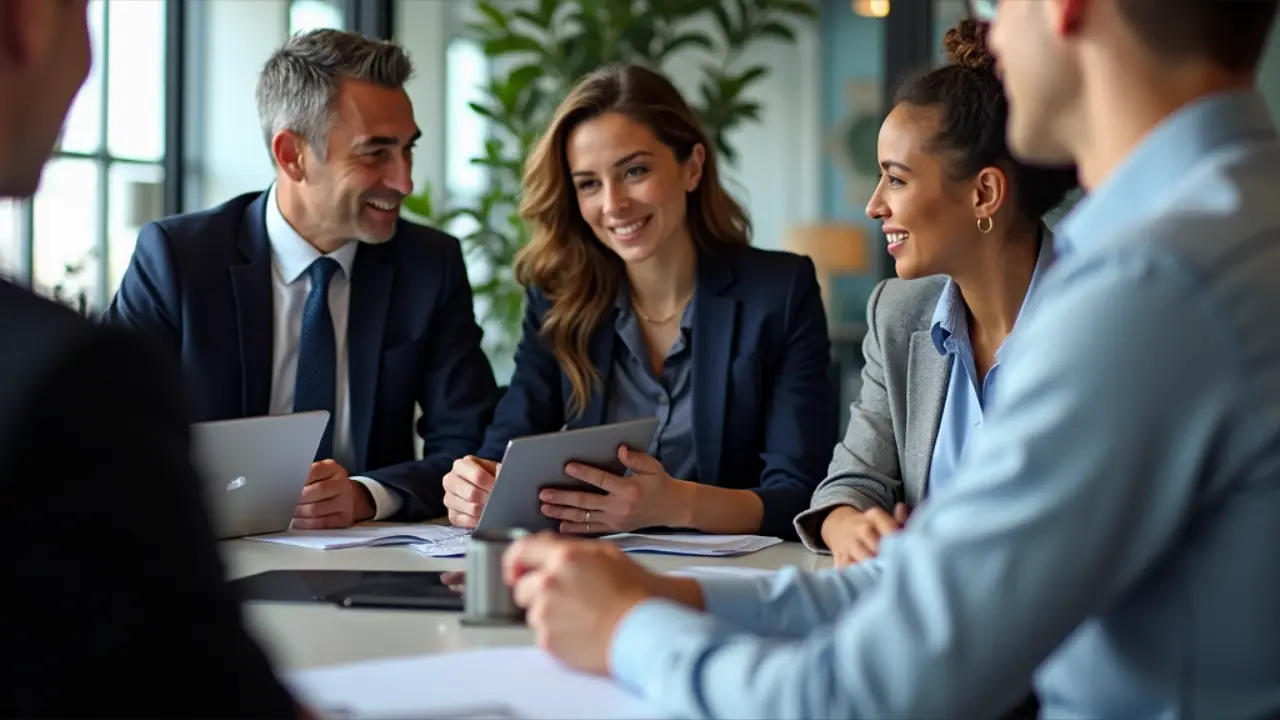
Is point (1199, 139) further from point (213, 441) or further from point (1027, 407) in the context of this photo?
point (213, 441)

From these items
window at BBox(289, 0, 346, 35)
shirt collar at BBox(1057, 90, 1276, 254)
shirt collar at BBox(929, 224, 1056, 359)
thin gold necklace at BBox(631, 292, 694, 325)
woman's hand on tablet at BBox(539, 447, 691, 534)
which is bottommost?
woman's hand on tablet at BBox(539, 447, 691, 534)

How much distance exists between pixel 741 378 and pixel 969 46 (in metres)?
0.85

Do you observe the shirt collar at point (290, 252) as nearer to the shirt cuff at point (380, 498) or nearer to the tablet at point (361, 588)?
the shirt cuff at point (380, 498)

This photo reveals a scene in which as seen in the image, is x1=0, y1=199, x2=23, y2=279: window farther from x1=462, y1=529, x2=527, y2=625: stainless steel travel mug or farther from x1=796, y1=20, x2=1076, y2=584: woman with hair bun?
x1=462, y1=529, x2=527, y2=625: stainless steel travel mug

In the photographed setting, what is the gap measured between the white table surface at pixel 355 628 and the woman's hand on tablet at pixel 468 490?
0.29 m

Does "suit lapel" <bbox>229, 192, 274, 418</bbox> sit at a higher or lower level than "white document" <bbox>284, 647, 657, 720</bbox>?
higher

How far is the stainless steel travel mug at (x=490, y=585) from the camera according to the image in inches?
61.9

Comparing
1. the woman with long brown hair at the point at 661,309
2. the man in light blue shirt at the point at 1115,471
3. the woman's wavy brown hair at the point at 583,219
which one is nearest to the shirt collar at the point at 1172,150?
the man in light blue shirt at the point at 1115,471

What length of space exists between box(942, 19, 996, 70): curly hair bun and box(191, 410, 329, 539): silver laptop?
1.20 meters

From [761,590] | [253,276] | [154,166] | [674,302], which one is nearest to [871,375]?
[674,302]

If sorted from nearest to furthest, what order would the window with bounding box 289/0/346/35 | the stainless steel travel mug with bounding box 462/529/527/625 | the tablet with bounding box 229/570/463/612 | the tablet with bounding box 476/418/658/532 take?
1. the stainless steel travel mug with bounding box 462/529/527/625
2. the tablet with bounding box 229/570/463/612
3. the tablet with bounding box 476/418/658/532
4. the window with bounding box 289/0/346/35

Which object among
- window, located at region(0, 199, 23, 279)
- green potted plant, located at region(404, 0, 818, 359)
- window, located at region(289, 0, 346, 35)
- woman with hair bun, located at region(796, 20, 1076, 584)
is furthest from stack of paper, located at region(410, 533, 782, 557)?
window, located at region(289, 0, 346, 35)

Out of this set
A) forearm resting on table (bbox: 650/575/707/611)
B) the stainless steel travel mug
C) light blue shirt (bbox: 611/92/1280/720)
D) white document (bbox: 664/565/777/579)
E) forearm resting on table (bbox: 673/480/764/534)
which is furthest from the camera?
forearm resting on table (bbox: 673/480/764/534)

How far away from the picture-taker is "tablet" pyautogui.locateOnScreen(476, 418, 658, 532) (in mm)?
2107
